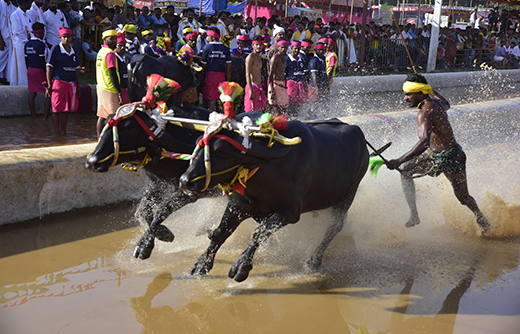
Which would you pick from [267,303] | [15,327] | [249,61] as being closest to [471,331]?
[267,303]

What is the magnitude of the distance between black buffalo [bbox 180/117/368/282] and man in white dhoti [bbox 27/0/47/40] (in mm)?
8219

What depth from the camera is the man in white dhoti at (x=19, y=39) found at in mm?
10517

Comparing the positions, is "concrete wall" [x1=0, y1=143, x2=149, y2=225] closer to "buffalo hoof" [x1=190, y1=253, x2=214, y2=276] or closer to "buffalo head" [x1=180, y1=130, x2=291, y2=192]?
"buffalo hoof" [x1=190, y1=253, x2=214, y2=276]

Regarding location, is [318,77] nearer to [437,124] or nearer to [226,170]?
[437,124]

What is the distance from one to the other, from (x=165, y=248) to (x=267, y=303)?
55.8 inches

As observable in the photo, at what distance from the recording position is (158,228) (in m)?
4.72

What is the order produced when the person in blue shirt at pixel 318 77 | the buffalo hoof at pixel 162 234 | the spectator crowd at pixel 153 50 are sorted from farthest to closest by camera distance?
the person in blue shirt at pixel 318 77, the spectator crowd at pixel 153 50, the buffalo hoof at pixel 162 234

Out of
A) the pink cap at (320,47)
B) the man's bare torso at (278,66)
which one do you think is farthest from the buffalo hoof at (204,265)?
the pink cap at (320,47)

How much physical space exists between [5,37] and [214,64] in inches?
196

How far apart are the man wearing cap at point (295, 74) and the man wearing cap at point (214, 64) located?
1667mm

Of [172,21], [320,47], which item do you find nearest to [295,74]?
[320,47]

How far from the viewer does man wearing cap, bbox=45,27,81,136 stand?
7.96m

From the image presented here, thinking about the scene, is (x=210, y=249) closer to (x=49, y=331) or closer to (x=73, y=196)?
(x=49, y=331)

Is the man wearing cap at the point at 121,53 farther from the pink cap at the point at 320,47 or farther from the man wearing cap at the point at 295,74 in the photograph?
the pink cap at the point at 320,47
